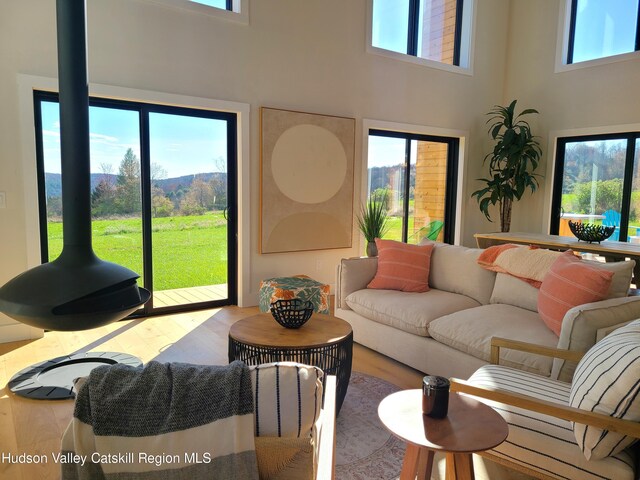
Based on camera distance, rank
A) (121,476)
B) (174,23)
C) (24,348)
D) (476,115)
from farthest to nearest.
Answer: (476,115) < (174,23) < (24,348) < (121,476)

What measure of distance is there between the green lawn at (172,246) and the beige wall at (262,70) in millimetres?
341

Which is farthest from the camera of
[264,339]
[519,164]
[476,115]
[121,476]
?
[476,115]

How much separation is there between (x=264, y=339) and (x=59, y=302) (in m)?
1.09

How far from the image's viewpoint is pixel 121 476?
3.07 ft

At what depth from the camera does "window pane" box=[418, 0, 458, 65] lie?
619 centimetres

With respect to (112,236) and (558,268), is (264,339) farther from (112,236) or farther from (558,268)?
(112,236)

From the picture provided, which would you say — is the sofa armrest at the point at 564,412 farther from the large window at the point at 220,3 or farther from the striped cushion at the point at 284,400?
the large window at the point at 220,3

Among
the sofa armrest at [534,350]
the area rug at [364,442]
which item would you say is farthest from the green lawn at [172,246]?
the sofa armrest at [534,350]

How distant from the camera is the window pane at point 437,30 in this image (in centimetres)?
619

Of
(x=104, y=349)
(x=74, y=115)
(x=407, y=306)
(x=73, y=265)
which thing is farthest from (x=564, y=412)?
(x=104, y=349)

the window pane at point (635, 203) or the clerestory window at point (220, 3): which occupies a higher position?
the clerestory window at point (220, 3)

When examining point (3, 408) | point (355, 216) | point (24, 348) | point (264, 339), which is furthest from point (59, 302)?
point (355, 216)

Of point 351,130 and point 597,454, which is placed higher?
point 351,130

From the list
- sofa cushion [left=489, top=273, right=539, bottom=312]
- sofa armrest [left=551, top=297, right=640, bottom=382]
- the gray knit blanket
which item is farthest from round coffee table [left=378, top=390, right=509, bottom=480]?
sofa cushion [left=489, top=273, right=539, bottom=312]
